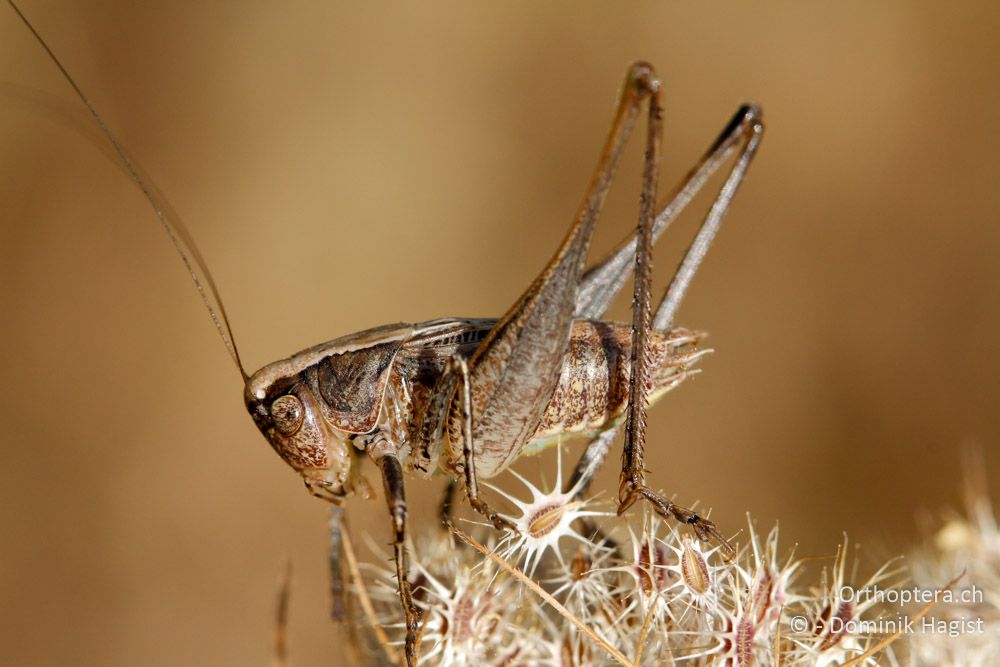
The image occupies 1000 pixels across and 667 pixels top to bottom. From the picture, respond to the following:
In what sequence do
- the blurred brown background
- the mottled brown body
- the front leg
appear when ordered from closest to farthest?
the front leg → the mottled brown body → the blurred brown background

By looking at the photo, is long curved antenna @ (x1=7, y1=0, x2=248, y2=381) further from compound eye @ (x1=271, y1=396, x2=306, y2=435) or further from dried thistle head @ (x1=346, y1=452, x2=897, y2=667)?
dried thistle head @ (x1=346, y1=452, x2=897, y2=667)

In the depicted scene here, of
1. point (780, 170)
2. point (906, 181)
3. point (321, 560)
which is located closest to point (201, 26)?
point (321, 560)

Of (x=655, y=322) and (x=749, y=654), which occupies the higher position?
(x=655, y=322)

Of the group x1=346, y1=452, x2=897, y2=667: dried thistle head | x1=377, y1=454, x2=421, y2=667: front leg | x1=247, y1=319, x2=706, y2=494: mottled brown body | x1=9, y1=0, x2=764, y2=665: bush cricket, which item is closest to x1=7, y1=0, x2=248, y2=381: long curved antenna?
x1=9, y1=0, x2=764, y2=665: bush cricket

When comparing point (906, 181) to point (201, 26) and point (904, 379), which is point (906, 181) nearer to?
point (904, 379)

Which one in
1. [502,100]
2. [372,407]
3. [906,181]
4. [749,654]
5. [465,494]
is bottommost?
[749,654]

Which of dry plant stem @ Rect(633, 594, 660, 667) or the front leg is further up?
the front leg

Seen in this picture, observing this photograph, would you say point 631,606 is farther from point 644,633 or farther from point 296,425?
point 296,425
